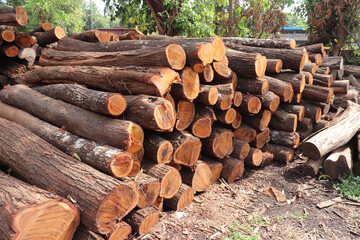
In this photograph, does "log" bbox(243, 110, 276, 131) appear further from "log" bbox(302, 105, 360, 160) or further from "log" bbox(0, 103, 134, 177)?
"log" bbox(0, 103, 134, 177)

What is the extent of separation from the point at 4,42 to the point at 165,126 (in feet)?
19.3

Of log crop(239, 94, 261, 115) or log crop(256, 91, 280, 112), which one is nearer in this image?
log crop(239, 94, 261, 115)

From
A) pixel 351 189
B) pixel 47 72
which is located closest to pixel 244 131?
pixel 351 189

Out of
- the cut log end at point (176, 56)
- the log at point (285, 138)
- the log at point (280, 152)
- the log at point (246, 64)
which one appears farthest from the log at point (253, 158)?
the cut log end at point (176, 56)

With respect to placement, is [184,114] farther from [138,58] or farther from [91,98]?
[91,98]

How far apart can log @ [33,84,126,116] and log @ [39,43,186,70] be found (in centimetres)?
74

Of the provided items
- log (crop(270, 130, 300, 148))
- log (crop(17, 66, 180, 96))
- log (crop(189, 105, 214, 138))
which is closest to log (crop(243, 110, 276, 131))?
log (crop(270, 130, 300, 148))

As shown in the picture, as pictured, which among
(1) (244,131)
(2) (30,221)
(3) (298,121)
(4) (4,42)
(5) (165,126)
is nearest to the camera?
(2) (30,221)

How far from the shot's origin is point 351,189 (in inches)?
156

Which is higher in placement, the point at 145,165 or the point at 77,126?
the point at 77,126

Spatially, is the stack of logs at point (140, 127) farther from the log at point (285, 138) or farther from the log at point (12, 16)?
the log at point (12, 16)

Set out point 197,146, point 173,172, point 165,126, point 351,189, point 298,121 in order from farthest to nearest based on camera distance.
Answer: point 298,121 < point 351,189 < point 197,146 < point 173,172 < point 165,126

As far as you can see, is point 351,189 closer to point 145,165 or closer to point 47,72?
point 145,165

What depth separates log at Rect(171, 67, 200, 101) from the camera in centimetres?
352
